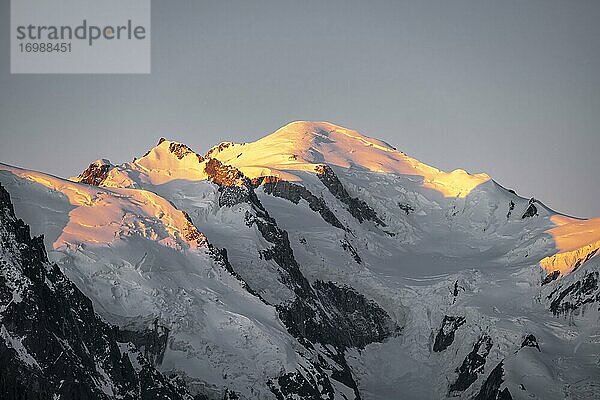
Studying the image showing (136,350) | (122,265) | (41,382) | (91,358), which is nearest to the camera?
(41,382)

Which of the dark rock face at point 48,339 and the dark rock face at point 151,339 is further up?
the dark rock face at point 48,339

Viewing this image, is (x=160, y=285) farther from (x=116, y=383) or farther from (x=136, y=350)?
(x=116, y=383)

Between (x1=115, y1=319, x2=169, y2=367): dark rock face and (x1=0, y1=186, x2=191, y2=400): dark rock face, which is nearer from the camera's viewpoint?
(x1=0, y1=186, x2=191, y2=400): dark rock face

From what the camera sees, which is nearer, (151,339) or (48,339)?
(48,339)

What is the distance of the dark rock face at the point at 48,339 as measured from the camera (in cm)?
15112

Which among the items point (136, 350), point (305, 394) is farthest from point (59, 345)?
point (305, 394)

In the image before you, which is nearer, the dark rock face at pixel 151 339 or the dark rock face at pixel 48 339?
the dark rock face at pixel 48 339

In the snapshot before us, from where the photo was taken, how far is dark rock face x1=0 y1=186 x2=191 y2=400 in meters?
151

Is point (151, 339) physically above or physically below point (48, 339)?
below

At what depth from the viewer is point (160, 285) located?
196875 mm

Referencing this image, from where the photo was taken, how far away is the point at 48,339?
155375mm

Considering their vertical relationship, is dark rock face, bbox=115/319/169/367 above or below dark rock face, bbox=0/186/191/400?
below

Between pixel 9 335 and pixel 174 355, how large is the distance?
44.3m

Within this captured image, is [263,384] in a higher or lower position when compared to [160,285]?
lower
